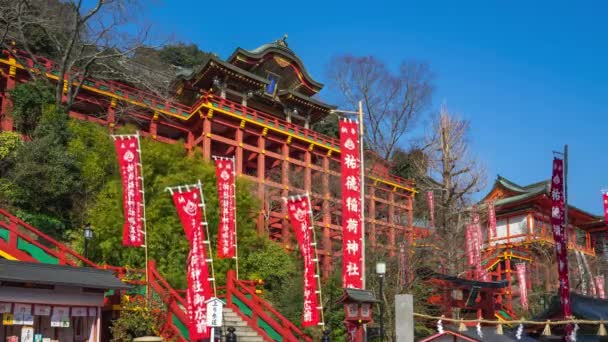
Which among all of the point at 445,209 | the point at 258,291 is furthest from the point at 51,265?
the point at 445,209

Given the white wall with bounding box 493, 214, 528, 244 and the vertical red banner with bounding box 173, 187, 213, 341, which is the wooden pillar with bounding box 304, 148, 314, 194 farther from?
the white wall with bounding box 493, 214, 528, 244

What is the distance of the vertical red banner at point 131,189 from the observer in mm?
15562

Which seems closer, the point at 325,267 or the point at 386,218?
the point at 325,267

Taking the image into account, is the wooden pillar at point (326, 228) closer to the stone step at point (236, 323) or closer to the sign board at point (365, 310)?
the stone step at point (236, 323)

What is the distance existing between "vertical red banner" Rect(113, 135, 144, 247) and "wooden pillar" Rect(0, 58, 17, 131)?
Answer: 27.3ft

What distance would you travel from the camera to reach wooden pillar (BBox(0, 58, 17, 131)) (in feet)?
71.6

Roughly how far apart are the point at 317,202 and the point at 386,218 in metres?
4.35

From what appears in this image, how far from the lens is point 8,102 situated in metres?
22.3

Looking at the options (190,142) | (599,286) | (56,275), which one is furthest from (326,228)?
(599,286)

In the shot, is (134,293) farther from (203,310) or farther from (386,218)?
(386,218)

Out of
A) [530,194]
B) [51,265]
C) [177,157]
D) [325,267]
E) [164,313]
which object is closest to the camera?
[51,265]

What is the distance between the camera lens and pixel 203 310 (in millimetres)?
13102

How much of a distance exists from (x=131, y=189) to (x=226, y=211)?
3.25 meters

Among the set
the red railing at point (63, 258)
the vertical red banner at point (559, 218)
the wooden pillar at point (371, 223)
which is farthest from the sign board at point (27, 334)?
the wooden pillar at point (371, 223)
